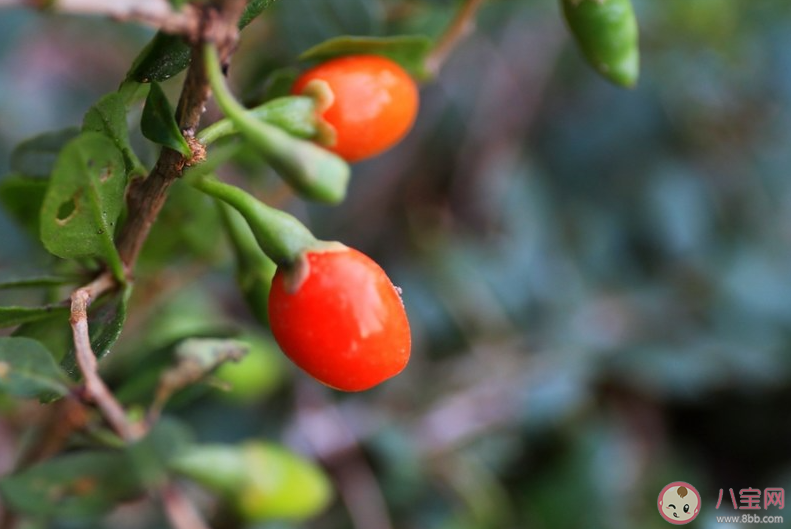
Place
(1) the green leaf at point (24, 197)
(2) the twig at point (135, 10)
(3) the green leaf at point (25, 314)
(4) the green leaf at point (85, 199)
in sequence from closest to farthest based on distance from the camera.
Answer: (2) the twig at point (135, 10), (4) the green leaf at point (85, 199), (3) the green leaf at point (25, 314), (1) the green leaf at point (24, 197)

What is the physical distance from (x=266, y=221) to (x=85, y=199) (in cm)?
13

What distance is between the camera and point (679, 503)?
145cm

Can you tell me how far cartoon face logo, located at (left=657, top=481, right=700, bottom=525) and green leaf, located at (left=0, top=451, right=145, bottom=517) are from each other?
0.98 meters

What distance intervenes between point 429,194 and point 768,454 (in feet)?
3.28

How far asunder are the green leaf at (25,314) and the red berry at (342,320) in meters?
0.23

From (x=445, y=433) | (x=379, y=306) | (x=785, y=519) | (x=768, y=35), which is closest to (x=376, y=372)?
(x=379, y=306)

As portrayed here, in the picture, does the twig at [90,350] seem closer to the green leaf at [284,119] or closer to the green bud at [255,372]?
the green leaf at [284,119]

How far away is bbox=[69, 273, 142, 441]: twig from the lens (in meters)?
0.59

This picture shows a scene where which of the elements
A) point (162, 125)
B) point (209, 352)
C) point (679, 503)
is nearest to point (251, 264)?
point (209, 352)

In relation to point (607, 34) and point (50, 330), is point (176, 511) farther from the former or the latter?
point (607, 34)

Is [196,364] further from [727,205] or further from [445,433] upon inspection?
[727,205]

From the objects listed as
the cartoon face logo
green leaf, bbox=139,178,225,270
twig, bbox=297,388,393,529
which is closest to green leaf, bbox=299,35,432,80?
green leaf, bbox=139,178,225,270

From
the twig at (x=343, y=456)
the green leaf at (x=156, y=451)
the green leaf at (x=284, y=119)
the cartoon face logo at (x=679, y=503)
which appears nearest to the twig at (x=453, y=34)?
the green leaf at (x=284, y=119)

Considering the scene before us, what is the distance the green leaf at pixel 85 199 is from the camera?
1.69ft
